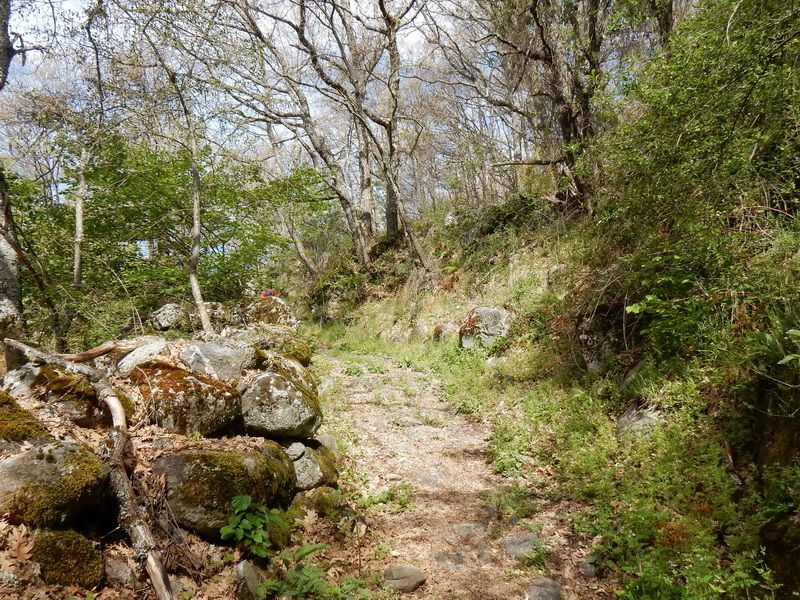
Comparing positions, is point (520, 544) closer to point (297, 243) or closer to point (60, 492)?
point (60, 492)

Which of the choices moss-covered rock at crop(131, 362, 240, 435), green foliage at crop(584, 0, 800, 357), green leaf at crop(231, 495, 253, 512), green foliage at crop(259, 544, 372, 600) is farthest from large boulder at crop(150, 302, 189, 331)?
green foliage at crop(584, 0, 800, 357)

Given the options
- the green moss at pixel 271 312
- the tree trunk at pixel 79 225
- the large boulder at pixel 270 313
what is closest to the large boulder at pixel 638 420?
the tree trunk at pixel 79 225

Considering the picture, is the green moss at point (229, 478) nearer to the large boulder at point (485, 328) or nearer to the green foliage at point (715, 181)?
the green foliage at point (715, 181)

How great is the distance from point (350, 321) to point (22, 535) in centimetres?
1170

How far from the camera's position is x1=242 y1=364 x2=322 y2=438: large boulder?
4.40 metres

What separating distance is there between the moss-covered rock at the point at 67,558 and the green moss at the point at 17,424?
2.44ft

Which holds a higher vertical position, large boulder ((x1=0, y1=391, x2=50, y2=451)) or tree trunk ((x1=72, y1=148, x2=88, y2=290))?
tree trunk ((x1=72, y1=148, x2=88, y2=290))

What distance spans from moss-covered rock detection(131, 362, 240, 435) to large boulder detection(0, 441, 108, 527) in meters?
1.01

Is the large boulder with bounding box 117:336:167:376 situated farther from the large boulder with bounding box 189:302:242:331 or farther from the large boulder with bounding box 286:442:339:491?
the large boulder with bounding box 189:302:242:331

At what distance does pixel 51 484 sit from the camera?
2439 mm

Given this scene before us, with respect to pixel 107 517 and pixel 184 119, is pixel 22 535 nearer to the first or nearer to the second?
pixel 107 517

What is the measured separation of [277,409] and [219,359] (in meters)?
1.00

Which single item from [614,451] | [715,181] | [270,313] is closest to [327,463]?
[614,451]

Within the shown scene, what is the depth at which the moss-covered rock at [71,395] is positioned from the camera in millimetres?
3311
